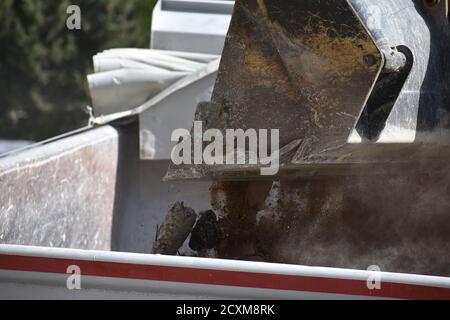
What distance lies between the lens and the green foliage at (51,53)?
47.3ft

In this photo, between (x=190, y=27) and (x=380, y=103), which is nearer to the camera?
(x=380, y=103)

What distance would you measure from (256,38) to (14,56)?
12.2 meters

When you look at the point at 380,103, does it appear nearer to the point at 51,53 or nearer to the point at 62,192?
the point at 62,192

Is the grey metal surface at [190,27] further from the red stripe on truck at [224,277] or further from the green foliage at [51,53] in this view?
the green foliage at [51,53]

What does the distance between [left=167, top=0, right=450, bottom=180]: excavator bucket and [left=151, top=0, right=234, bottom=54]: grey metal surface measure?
2007 millimetres

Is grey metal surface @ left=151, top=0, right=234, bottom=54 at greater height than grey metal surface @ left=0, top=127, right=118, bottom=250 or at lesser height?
greater

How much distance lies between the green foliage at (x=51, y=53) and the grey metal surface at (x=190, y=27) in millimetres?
9177

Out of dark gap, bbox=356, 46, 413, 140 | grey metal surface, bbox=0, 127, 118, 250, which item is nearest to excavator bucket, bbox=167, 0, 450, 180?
dark gap, bbox=356, 46, 413, 140

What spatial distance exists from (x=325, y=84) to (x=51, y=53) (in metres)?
12.4

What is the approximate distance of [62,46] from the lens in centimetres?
1503

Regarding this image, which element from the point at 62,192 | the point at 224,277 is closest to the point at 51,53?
the point at 62,192

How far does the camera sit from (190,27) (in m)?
5.14

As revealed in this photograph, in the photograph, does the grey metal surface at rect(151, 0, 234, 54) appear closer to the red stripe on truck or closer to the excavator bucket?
the excavator bucket

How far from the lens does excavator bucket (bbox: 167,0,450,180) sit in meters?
2.82
